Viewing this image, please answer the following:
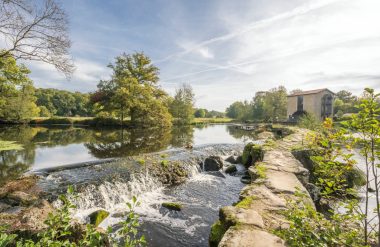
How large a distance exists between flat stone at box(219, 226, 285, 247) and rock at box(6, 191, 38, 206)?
587cm

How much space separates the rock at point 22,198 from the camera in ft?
19.5

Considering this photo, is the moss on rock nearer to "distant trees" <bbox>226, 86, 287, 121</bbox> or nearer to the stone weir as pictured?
the stone weir

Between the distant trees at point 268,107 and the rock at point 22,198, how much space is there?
52.2 meters

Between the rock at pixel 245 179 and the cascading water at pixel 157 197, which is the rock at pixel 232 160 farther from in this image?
the rock at pixel 245 179

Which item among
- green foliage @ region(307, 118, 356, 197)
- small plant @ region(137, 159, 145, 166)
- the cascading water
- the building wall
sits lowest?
the cascading water

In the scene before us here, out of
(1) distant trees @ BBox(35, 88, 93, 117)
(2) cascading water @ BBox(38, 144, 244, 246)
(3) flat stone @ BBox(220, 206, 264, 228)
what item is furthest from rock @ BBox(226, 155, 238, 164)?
(1) distant trees @ BBox(35, 88, 93, 117)

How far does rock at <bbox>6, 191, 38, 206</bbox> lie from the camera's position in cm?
595

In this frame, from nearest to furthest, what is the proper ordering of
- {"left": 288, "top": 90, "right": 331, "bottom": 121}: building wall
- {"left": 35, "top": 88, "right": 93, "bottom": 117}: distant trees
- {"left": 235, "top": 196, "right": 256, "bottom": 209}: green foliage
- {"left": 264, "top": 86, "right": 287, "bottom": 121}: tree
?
{"left": 235, "top": 196, "right": 256, "bottom": 209}: green foliage → {"left": 288, "top": 90, "right": 331, "bottom": 121}: building wall → {"left": 264, "top": 86, "right": 287, "bottom": 121}: tree → {"left": 35, "top": 88, "right": 93, "bottom": 117}: distant trees

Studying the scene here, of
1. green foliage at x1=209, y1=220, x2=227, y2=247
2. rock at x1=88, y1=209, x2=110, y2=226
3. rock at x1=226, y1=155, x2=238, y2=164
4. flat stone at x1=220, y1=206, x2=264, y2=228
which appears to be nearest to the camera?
flat stone at x1=220, y1=206, x2=264, y2=228

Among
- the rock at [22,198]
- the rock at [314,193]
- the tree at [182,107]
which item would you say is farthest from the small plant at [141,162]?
the tree at [182,107]

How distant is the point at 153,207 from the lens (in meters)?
6.89

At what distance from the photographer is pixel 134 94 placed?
30.4 meters

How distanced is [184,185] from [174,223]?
10.5 feet

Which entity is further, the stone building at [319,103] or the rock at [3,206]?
the stone building at [319,103]
